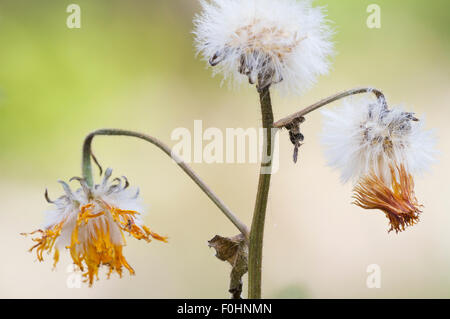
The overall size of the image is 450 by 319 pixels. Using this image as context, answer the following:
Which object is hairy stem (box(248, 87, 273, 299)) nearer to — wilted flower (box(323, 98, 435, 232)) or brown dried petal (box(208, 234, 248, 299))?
brown dried petal (box(208, 234, 248, 299))

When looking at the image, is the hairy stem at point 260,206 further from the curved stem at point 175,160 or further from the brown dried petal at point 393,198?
the brown dried petal at point 393,198

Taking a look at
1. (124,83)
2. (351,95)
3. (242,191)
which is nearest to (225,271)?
(242,191)

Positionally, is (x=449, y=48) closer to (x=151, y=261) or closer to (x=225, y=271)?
(x=225, y=271)

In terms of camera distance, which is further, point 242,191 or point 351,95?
point 242,191

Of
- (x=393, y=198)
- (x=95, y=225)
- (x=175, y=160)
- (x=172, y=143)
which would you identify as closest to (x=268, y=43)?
(x=175, y=160)

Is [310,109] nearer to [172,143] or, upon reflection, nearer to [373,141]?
[373,141]

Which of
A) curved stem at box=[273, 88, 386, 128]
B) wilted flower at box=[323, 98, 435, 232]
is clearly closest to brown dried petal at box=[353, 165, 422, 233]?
wilted flower at box=[323, 98, 435, 232]
